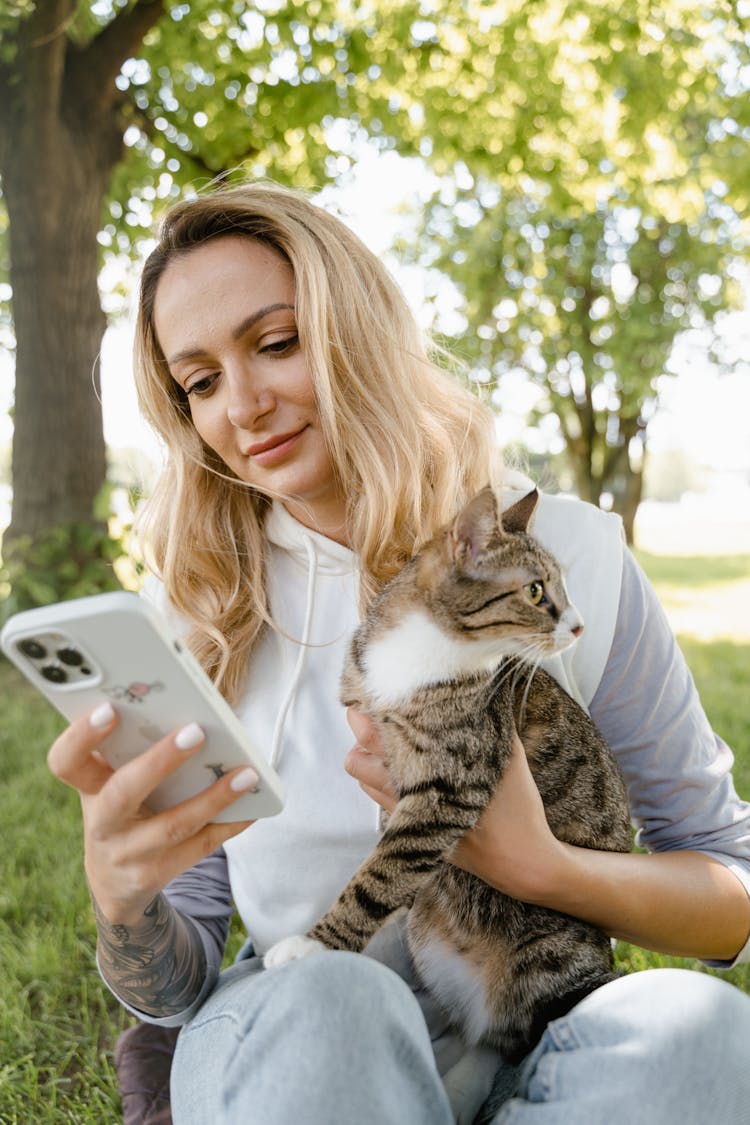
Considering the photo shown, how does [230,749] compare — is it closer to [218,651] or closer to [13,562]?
[218,651]

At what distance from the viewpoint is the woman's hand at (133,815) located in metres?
1.49

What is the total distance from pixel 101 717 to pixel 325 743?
0.91m

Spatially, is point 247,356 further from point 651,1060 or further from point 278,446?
point 651,1060

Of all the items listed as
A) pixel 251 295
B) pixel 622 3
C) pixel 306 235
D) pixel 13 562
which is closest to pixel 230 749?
pixel 251 295

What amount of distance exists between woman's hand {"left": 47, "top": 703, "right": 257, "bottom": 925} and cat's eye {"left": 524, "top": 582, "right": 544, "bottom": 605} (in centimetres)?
82

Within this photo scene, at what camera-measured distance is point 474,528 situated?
1.98m

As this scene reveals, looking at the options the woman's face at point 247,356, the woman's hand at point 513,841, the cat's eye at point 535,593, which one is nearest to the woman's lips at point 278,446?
the woman's face at point 247,356

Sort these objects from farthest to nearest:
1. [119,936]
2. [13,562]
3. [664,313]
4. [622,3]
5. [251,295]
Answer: [664,313] → [622,3] → [13,562] → [251,295] → [119,936]

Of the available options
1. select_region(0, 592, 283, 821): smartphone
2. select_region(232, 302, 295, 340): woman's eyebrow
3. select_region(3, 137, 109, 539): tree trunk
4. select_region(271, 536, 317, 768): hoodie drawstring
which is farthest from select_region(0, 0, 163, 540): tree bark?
select_region(0, 592, 283, 821): smartphone

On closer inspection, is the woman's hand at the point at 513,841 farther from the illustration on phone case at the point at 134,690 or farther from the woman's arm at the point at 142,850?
the illustration on phone case at the point at 134,690

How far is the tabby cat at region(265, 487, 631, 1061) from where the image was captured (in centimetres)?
193

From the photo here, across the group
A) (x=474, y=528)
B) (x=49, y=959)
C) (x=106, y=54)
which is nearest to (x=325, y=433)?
(x=474, y=528)

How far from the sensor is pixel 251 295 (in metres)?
2.19

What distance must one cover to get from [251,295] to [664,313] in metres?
19.1
